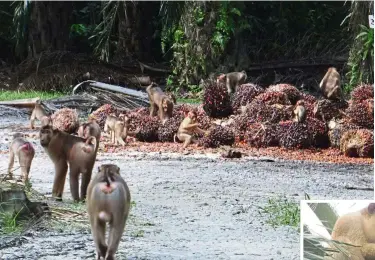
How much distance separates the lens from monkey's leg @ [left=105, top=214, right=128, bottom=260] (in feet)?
14.3

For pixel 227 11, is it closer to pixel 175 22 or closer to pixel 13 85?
pixel 175 22

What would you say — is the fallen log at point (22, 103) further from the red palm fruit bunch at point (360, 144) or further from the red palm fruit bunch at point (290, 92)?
the red palm fruit bunch at point (360, 144)

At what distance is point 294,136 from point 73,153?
4992 mm

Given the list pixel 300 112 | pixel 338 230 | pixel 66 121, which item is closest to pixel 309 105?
pixel 300 112

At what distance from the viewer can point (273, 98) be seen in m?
12.7

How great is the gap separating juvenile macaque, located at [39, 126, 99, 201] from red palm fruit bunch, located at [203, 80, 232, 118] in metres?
6.44

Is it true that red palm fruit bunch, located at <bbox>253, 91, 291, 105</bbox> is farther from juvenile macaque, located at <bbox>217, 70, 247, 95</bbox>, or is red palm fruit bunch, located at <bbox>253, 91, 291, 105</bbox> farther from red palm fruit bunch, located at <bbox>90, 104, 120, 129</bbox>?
juvenile macaque, located at <bbox>217, 70, 247, 95</bbox>

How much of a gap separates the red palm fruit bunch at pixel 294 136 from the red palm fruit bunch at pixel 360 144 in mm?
512

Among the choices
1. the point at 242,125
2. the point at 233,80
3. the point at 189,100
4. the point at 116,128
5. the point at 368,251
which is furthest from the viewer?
the point at 189,100

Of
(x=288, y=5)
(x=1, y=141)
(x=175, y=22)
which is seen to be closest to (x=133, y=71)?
(x=175, y=22)

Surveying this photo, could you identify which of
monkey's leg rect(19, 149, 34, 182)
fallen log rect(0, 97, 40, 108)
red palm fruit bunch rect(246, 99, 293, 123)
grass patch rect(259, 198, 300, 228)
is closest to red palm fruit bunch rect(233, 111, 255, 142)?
red palm fruit bunch rect(246, 99, 293, 123)

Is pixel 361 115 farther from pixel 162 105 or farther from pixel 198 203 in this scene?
pixel 198 203

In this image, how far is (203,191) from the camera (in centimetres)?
846

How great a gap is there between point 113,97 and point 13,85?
417cm
